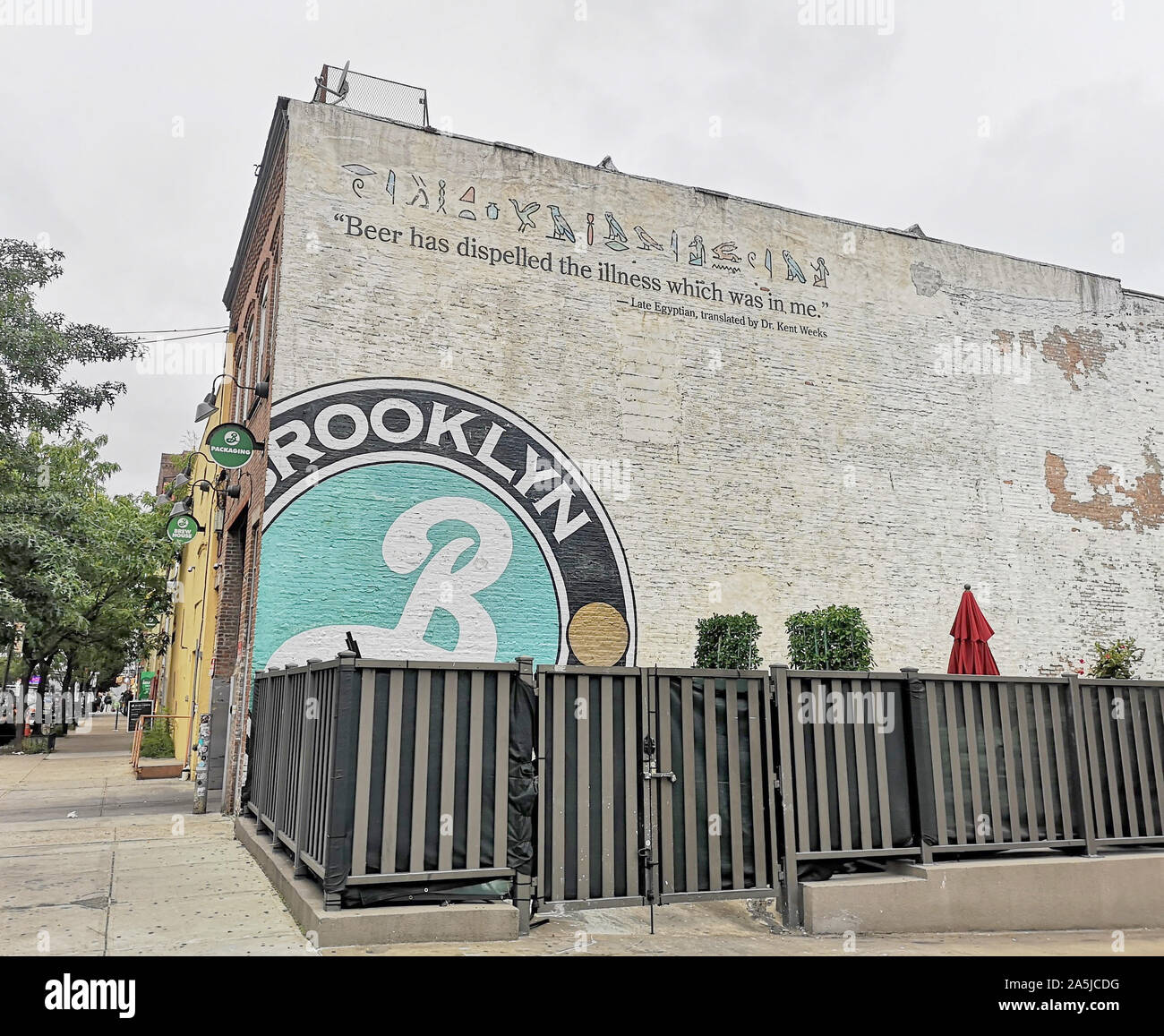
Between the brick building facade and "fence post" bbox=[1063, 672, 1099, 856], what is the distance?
6.32 meters

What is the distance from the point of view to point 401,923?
18.1ft

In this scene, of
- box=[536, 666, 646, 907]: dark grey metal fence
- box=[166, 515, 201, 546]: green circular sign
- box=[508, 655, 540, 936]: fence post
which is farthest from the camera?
box=[166, 515, 201, 546]: green circular sign

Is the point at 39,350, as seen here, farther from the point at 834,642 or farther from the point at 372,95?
the point at 834,642

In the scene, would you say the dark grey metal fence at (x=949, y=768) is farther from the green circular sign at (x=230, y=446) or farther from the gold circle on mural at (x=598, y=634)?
the green circular sign at (x=230, y=446)

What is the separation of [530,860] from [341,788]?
4.29 feet

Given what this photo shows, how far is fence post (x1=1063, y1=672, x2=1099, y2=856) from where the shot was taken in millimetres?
7266

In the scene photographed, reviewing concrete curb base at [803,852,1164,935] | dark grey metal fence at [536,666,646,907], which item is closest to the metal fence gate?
dark grey metal fence at [536,666,646,907]

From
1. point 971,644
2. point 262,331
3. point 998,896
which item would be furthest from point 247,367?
point 998,896

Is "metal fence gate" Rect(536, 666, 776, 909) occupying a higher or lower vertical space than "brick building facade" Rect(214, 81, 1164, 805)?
lower

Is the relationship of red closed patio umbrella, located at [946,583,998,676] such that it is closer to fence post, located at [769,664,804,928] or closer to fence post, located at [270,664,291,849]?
fence post, located at [769,664,804,928]

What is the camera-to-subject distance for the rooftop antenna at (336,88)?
13.3 meters

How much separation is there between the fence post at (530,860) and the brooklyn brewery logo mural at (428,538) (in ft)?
17.3
